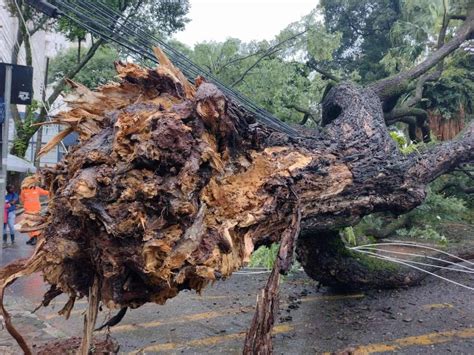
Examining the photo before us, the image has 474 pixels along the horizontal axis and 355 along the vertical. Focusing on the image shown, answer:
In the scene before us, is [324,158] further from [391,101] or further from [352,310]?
[391,101]

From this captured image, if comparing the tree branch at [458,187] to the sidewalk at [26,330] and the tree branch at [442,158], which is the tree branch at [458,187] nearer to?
the tree branch at [442,158]

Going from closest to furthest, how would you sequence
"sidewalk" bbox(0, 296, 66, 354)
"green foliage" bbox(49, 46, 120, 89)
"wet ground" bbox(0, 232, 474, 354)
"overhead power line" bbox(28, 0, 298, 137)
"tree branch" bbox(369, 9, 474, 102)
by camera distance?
"overhead power line" bbox(28, 0, 298, 137) → "sidewalk" bbox(0, 296, 66, 354) → "wet ground" bbox(0, 232, 474, 354) → "tree branch" bbox(369, 9, 474, 102) → "green foliage" bbox(49, 46, 120, 89)

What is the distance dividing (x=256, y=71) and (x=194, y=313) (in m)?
6.92

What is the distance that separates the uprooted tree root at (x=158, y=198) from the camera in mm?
2287

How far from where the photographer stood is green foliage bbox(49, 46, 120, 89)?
1733cm

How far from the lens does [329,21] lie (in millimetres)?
21625

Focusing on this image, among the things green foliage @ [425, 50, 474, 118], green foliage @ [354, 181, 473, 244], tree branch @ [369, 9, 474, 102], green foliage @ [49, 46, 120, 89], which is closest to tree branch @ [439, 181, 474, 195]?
green foliage @ [354, 181, 473, 244]

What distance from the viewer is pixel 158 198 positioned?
7.72 feet

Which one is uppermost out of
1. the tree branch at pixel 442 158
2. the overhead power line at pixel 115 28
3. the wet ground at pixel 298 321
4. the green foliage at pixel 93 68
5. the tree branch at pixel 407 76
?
the green foliage at pixel 93 68

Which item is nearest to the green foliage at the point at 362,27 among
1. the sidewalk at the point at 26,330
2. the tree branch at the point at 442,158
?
the tree branch at the point at 442,158

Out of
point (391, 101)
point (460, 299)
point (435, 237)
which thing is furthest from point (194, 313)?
point (435, 237)

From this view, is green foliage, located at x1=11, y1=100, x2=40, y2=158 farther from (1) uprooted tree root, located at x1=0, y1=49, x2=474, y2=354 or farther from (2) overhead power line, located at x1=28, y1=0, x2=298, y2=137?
(1) uprooted tree root, located at x1=0, y1=49, x2=474, y2=354

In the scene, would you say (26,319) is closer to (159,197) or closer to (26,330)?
(26,330)

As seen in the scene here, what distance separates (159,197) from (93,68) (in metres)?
17.6
